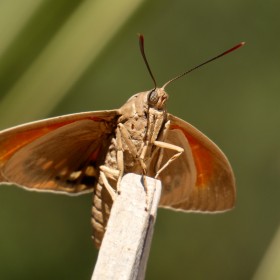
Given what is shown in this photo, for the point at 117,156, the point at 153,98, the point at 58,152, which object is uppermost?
the point at 153,98

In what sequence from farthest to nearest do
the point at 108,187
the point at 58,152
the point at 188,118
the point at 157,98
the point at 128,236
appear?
the point at 188,118 < the point at 58,152 < the point at 157,98 < the point at 108,187 < the point at 128,236

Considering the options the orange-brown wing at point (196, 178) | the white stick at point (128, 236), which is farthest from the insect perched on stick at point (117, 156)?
the white stick at point (128, 236)

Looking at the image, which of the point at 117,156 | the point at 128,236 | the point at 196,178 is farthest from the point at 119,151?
the point at 128,236

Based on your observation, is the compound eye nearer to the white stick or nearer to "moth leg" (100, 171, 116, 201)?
"moth leg" (100, 171, 116, 201)

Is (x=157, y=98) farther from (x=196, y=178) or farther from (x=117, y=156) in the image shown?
(x=196, y=178)

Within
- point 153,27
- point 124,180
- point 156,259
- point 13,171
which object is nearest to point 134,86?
point 153,27

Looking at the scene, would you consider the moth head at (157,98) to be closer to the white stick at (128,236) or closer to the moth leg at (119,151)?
the moth leg at (119,151)
